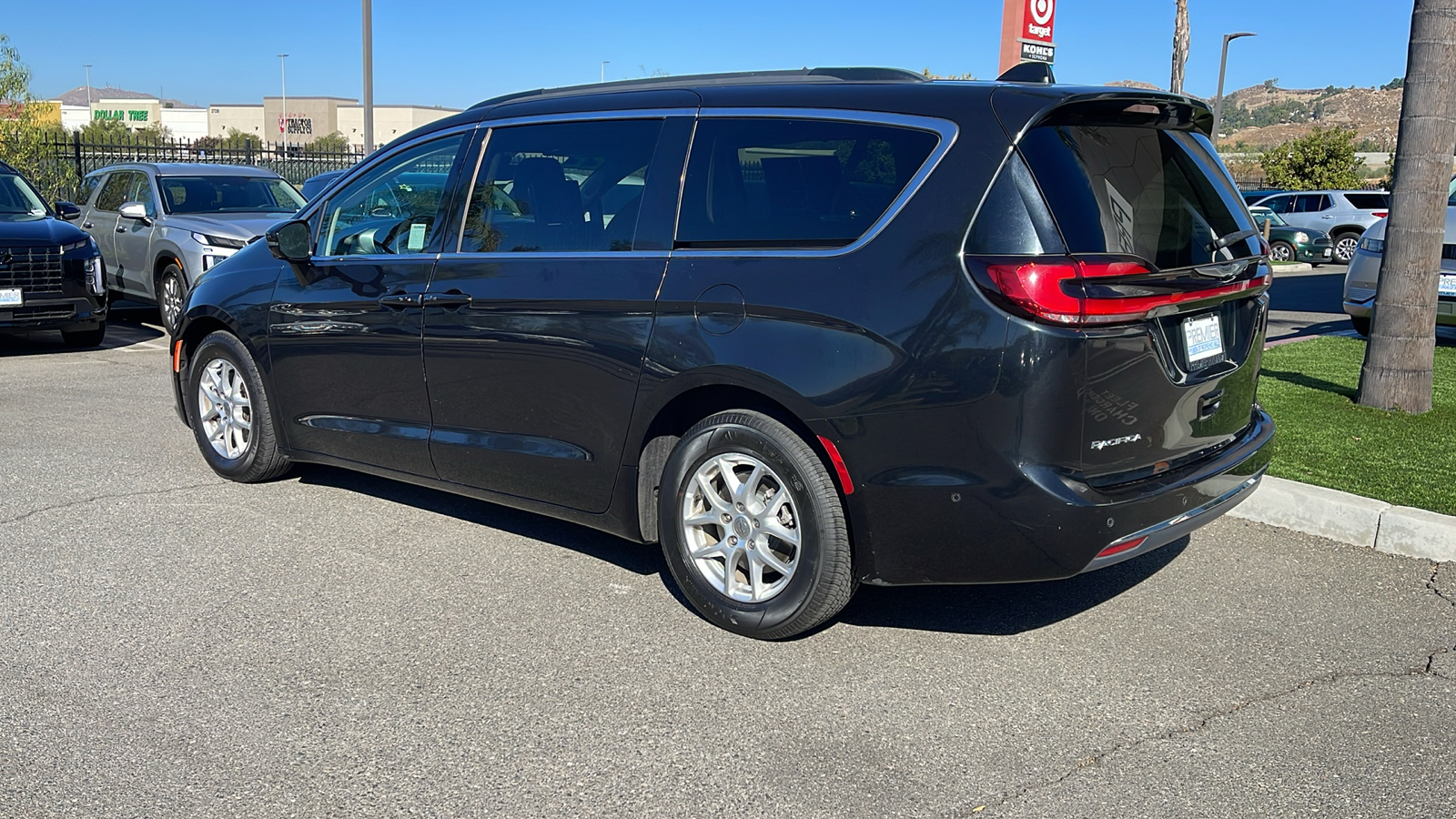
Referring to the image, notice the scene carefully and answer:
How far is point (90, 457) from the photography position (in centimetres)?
674

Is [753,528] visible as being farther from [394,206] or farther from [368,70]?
[368,70]

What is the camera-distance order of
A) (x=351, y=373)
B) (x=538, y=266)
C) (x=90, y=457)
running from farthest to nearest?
(x=90, y=457), (x=351, y=373), (x=538, y=266)

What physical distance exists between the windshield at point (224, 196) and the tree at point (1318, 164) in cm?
3125

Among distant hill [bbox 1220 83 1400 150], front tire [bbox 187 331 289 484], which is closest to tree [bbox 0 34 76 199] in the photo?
front tire [bbox 187 331 289 484]

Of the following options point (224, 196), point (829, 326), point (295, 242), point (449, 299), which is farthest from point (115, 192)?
point (829, 326)

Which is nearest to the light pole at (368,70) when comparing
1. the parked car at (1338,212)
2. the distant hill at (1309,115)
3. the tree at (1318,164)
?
the parked car at (1338,212)

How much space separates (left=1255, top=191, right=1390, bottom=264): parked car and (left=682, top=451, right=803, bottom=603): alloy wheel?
25.9 meters

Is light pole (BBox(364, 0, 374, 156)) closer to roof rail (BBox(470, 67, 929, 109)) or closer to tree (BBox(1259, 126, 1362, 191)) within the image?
roof rail (BBox(470, 67, 929, 109))

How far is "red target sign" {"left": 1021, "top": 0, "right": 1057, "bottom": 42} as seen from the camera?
31.2 ft

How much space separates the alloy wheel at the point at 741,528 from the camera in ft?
13.7

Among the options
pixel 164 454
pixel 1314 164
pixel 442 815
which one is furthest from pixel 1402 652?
pixel 1314 164

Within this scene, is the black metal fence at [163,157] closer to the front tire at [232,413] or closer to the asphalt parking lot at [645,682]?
the front tire at [232,413]

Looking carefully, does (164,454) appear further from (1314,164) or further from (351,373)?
(1314,164)

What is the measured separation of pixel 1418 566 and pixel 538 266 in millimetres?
3710
